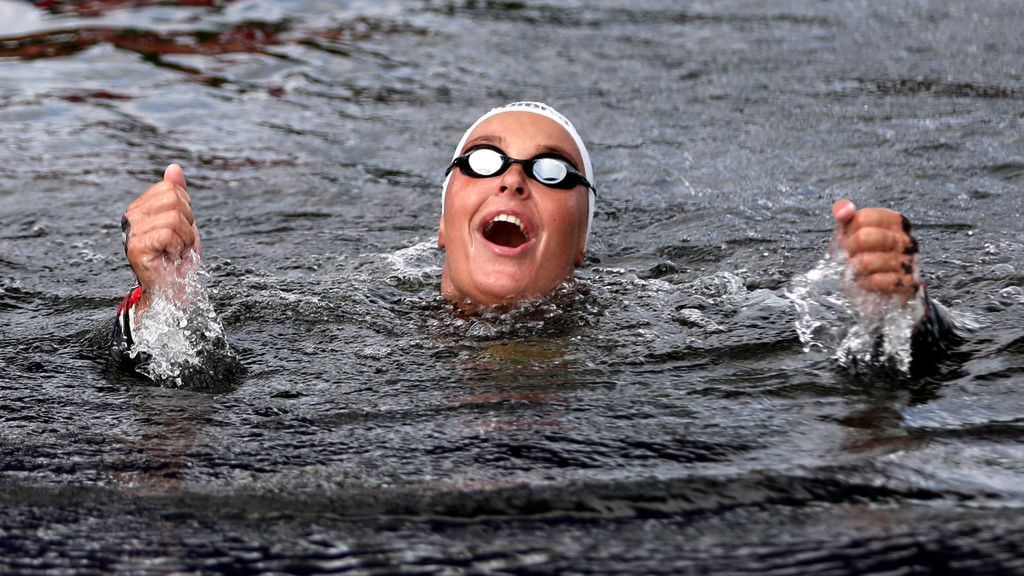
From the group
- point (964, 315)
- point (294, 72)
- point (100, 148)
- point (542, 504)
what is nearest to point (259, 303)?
point (542, 504)

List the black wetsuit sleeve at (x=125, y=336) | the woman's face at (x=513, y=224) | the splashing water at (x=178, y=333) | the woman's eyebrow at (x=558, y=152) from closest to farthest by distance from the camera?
the splashing water at (x=178, y=333)
the black wetsuit sleeve at (x=125, y=336)
the woman's face at (x=513, y=224)
the woman's eyebrow at (x=558, y=152)

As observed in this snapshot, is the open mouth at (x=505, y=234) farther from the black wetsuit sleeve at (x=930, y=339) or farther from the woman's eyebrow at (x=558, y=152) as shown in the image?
the black wetsuit sleeve at (x=930, y=339)

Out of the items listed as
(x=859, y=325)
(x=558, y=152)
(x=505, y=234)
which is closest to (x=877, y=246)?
(x=859, y=325)

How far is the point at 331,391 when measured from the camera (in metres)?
4.61

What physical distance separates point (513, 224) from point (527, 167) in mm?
301

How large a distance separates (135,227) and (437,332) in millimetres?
1473

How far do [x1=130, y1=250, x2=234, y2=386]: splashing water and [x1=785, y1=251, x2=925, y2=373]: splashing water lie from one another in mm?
2344

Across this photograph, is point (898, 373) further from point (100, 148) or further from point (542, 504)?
point (100, 148)

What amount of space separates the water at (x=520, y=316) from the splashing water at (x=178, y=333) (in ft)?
0.36

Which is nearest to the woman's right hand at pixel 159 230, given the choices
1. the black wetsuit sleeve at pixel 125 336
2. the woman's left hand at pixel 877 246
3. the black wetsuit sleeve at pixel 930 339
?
the black wetsuit sleeve at pixel 125 336

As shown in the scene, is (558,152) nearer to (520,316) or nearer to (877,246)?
(520,316)

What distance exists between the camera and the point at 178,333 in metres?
4.68

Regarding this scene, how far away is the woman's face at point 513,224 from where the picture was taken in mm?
5395

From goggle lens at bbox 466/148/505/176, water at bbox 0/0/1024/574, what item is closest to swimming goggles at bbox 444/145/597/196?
goggle lens at bbox 466/148/505/176
